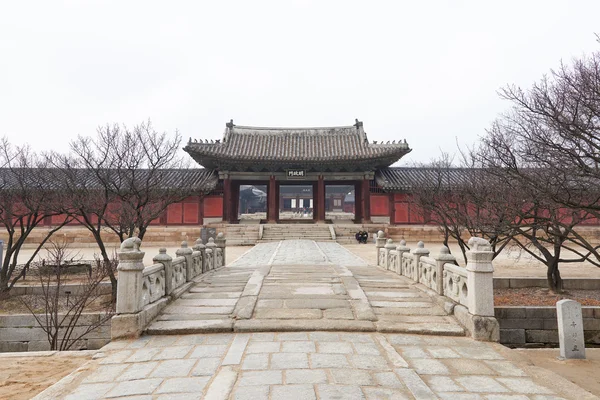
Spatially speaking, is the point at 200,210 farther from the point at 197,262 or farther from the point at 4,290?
the point at 197,262

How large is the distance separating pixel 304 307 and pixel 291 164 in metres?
19.6

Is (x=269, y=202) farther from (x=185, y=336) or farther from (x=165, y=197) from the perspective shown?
(x=185, y=336)

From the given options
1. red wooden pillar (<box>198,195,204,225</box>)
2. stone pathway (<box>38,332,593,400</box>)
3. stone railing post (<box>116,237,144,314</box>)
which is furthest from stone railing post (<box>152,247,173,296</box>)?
red wooden pillar (<box>198,195,204,225</box>)

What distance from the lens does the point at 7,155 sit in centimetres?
1198

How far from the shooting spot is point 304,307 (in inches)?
226

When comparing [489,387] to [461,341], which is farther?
[461,341]

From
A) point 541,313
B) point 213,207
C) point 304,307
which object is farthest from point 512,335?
point 213,207

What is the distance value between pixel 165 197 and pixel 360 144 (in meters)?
17.8

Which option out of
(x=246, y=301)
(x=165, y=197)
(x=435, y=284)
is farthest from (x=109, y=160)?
(x=435, y=284)

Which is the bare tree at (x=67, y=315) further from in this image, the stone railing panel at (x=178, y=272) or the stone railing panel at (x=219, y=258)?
the stone railing panel at (x=219, y=258)

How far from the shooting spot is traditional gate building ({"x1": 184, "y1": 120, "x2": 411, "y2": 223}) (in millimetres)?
24188

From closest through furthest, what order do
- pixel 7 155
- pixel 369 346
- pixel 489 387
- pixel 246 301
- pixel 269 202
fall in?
pixel 489 387 → pixel 369 346 → pixel 246 301 → pixel 7 155 → pixel 269 202

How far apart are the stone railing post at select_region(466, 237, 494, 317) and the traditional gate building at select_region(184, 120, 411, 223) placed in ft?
63.5

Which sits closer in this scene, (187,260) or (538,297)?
(187,260)
